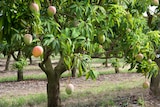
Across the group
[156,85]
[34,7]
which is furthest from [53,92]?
[34,7]

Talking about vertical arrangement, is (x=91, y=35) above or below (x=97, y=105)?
above

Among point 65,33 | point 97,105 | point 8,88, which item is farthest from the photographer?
point 8,88

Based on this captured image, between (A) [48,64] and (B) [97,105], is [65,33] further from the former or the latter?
(B) [97,105]

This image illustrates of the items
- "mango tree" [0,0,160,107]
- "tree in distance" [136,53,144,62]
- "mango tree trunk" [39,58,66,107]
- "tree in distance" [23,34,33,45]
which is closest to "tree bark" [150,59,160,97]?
"mango tree trunk" [39,58,66,107]

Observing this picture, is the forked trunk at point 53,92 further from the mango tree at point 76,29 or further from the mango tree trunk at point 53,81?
the mango tree at point 76,29

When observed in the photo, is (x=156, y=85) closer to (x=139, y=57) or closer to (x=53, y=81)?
(x=53, y=81)

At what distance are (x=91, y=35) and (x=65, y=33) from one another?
0.31 metres

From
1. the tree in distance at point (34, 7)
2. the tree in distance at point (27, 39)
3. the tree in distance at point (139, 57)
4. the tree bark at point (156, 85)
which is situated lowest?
the tree bark at point (156, 85)

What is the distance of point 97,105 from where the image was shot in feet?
20.1

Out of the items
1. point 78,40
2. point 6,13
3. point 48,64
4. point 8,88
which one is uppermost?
point 6,13

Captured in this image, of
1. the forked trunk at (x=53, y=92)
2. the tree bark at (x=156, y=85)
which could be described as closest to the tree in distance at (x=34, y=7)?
the forked trunk at (x=53, y=92)

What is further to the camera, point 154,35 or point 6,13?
point 154,35

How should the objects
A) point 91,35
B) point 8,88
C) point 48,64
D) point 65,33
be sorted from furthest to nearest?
1. point 8,88
2. point 48,64
3. point 91,35
4. point 65,33

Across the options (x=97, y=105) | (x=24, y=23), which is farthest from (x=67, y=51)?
(x=97, y=105)
